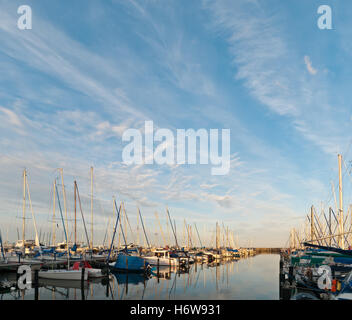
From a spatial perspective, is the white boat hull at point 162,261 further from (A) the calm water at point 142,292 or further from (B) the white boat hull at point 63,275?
(B) the white boat hull at point 63,275

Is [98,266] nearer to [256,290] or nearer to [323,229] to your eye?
[256,290]

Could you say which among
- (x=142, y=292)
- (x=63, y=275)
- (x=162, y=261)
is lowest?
(x=162, y=261)

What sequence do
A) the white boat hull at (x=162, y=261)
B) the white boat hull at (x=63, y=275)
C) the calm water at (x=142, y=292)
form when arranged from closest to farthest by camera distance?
1. the calm water at (x=142, y=292)
2. the white boat hull at (x=63, y=275)
3. the white boat hull at (x=162, y=261)

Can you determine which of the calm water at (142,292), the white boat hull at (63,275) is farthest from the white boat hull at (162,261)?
the white boat hull at (63,275)

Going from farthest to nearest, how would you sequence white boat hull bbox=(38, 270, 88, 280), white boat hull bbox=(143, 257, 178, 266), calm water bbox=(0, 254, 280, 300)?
white boat hull bbox=(143, 257, 178, 266), white boat hull bbox=(38, 270, 88, 280), calm water bbox=(0, 254, 280, 300)

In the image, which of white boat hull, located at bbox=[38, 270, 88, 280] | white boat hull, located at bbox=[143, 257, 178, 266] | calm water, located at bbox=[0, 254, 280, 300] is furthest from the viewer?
white boat hull, located at bbox=[143, 257, 178, 266]

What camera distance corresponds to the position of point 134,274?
152ft

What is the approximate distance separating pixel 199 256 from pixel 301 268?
163 feet

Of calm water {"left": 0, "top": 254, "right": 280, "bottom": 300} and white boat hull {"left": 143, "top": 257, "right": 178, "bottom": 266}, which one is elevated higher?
calm water {"left": 0, "top": 254, "right": 280, "bottom": 300}

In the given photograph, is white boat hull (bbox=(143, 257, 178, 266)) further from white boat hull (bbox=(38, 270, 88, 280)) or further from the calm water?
white boat hull (bbox=(38, 270, 88, 280))

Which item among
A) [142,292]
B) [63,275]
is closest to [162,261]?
[63,275]

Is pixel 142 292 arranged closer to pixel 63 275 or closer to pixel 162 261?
pixel 63 275

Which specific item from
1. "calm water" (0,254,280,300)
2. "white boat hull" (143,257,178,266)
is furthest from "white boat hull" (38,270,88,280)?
"white boat hull" (143,257,178,266)
